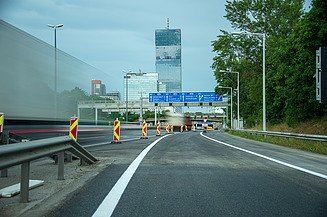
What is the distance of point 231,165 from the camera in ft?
35.5

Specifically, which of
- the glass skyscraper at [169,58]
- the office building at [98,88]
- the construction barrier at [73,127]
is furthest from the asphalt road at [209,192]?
the glass skyscraper at [169,58]

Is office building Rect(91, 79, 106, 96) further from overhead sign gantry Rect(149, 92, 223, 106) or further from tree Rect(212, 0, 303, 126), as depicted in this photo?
overhead sign gantry Rect(149, 92, 223, 106)

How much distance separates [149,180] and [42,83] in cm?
617

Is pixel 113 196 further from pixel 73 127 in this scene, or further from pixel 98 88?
pixel 98 88

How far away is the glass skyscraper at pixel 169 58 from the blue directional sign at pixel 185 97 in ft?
299

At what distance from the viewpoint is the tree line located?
2730 centimetres

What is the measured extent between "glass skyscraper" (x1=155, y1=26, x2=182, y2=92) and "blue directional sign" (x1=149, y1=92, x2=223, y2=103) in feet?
299

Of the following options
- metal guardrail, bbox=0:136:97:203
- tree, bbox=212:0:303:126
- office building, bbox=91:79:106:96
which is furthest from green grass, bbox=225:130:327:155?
tree, bbox=212:0:303:126

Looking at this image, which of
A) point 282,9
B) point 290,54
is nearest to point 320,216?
point 290,54

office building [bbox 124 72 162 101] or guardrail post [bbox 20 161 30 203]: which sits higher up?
office building [bbox 124 72 162 101]

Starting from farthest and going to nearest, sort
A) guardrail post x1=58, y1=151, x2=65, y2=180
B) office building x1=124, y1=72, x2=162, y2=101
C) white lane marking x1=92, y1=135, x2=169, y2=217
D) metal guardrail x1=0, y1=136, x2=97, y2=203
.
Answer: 1. office building x1=124, y1=72, x2=162, y2=101
2. guardrail post x1=58, y1=151, x2=65, y2=180
3. white lane marking x1=92, y1=135, x2=169, y2=217
4. metal guardrail x1=0, y1=136, x2=97, y2=203

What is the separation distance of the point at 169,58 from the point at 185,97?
113952mm

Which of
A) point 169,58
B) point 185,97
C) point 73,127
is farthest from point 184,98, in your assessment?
point 169,58

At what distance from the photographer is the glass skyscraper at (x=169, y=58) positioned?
17500 centimetres
